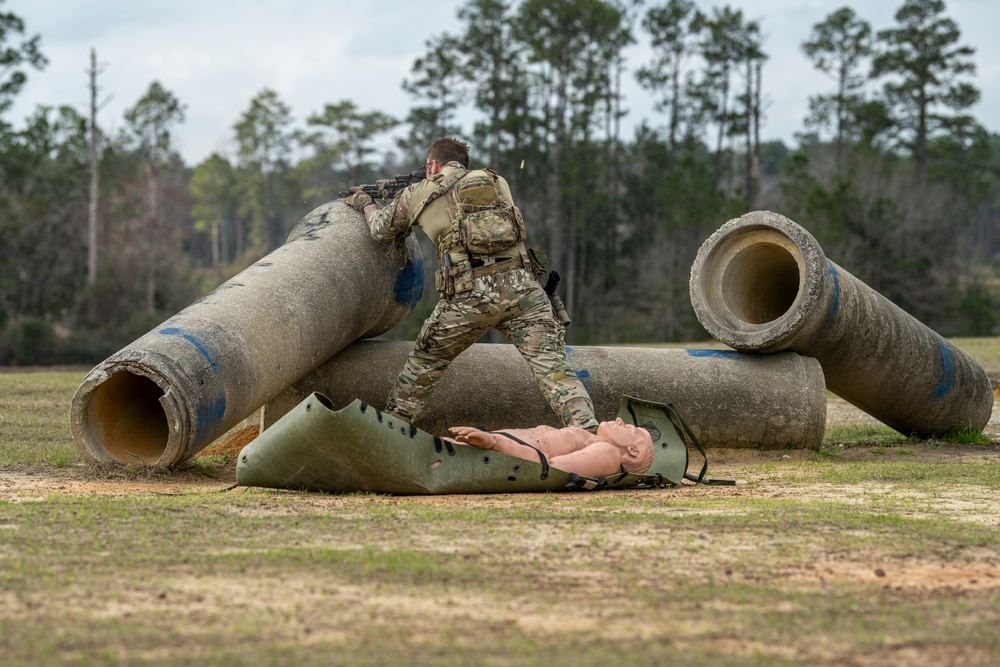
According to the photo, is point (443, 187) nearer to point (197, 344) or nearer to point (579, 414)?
point (579, 414)

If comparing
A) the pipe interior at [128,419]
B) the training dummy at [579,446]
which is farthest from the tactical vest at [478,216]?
the pipe interior at [128,419]

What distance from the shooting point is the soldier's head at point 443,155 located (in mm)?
7840

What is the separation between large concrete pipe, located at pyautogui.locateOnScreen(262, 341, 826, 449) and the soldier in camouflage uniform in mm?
1023

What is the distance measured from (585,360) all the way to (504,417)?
0.79 meters

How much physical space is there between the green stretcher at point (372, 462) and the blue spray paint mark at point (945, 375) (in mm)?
4241

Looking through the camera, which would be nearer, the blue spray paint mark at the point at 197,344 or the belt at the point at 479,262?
the blue spray paint mark at the point at 197,344

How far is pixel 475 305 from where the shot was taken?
7.39 metres

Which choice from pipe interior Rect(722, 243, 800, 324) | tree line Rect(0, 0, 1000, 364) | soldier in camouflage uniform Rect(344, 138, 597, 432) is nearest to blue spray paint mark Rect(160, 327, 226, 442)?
soldier in camouflage uniform Rect(344, 138, 597, 432)

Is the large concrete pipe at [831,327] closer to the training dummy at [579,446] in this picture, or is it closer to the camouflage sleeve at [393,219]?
the training dummy at [579,446]

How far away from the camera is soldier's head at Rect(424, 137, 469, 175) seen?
25.7 feet

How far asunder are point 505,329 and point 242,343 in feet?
5.62

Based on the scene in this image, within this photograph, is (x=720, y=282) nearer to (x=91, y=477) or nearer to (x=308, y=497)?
(x=308, y=497)

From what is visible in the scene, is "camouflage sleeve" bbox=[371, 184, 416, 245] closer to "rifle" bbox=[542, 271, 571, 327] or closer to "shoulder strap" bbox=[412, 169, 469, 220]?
"shoulder strap" bbox=[412, 169, 469, 220]

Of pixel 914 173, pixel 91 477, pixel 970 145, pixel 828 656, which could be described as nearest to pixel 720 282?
pixel 91 477
